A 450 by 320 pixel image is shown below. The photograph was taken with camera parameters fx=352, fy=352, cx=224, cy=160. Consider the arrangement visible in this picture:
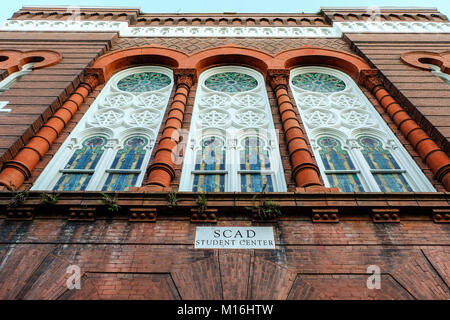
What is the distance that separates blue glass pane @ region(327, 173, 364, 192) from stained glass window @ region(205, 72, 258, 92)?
15.9 ft

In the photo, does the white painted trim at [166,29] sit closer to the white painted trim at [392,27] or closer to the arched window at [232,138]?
the white painted trim at [392,27]

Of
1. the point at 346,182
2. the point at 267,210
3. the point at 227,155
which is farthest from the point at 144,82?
the point at 267,210

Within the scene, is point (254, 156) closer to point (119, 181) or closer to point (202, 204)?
point (202, 204)

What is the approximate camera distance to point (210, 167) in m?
7.51

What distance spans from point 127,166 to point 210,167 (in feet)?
5.81

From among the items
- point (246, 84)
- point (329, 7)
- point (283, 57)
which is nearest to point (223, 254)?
point (246, 84)

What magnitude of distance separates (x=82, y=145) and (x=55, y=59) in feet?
13.4

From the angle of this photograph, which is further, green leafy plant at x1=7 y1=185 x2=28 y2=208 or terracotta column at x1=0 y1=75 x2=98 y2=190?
terracotta column at x1=0 y1=75 x2=98 y2=190

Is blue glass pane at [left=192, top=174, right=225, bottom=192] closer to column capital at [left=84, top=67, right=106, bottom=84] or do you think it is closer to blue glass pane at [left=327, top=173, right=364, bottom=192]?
blue glass pane at [left=327, top=173, right=364, bottom=192]

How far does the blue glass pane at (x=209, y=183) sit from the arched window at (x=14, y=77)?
6.75m

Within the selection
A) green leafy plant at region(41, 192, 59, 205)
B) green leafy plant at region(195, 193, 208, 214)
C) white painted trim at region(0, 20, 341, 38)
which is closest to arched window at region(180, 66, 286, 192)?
green leafy plant at region(195, 193, 208, 214)

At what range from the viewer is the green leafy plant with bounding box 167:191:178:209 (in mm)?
5449

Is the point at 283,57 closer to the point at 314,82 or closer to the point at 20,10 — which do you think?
the point at 314,82

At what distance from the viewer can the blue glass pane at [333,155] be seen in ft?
24.9
